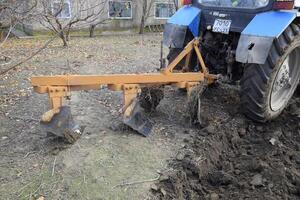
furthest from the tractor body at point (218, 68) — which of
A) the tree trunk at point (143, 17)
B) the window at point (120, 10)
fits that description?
the window at point (120, 10)

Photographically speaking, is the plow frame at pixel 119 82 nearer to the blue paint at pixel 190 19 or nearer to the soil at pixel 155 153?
the blue paint at pixel 190 19

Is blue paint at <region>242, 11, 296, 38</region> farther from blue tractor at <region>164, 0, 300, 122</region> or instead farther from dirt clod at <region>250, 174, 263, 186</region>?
dirt clod at <region>250, 174, 263, 186</region>

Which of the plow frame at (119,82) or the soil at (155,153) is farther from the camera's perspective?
the plow frame at (119,82)

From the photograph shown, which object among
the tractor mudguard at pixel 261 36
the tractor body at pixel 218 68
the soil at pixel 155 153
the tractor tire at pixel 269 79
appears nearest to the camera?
the soil at pixel 155 153

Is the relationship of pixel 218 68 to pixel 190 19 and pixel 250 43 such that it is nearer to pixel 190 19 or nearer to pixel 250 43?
pixel 190 19

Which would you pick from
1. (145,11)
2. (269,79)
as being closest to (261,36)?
(269,79)

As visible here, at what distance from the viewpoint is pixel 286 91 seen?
542 cm

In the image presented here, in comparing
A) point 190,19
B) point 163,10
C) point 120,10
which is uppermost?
point 190,19

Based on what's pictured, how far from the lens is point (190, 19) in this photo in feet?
18.0

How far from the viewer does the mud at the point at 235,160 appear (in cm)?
377

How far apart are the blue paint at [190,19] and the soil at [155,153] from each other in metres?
1.00

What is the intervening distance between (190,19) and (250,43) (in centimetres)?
121

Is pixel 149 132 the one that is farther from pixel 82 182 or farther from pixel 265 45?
pixel 265 45

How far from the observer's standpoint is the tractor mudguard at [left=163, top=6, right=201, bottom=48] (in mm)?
5504
